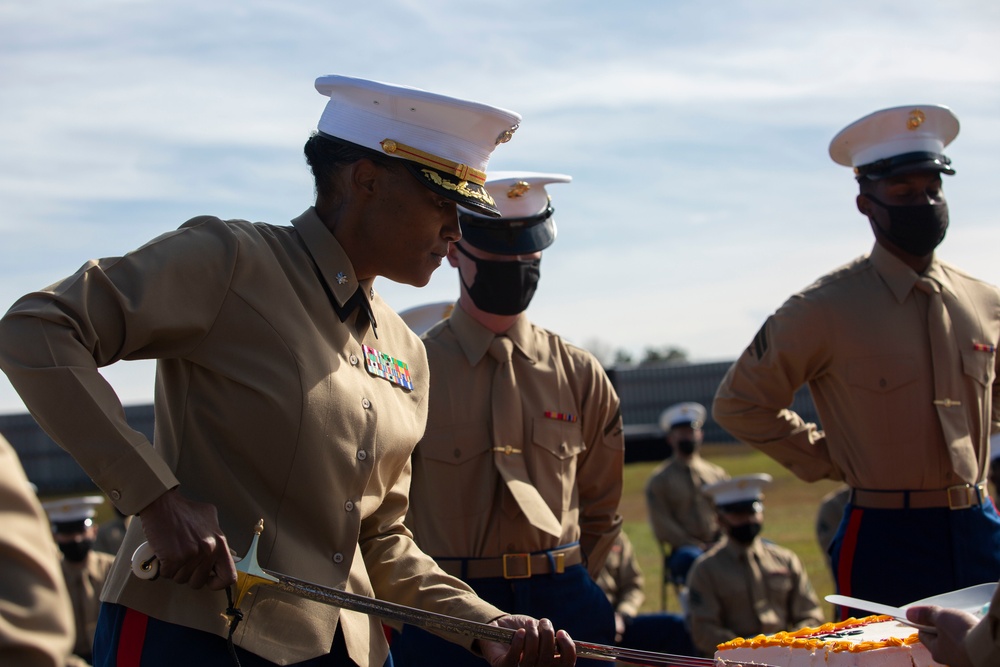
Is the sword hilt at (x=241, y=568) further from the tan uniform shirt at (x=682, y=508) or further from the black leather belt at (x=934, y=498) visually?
the tan uniform shirt at (x=682, y=508)

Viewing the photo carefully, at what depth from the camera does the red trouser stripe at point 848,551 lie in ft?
17.4

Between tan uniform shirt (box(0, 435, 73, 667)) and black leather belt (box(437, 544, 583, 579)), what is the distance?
359 centimetres

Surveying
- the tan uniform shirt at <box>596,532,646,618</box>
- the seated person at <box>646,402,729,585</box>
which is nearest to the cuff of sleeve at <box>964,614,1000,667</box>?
the tan uniform shirt at <box>596,532,646,618</box>

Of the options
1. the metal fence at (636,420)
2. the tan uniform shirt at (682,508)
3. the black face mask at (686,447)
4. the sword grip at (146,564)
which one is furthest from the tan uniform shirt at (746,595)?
the metal fence at (636,420)

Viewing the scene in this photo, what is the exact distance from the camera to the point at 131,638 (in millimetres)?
2980

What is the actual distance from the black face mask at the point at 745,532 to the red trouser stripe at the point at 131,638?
26.7ft

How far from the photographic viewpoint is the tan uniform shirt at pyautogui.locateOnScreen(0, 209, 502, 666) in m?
2.81

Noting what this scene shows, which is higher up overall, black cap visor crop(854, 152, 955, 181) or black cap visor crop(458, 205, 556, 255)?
black cap visor crop(854, 152, 955, 181)

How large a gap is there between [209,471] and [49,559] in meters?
1.45

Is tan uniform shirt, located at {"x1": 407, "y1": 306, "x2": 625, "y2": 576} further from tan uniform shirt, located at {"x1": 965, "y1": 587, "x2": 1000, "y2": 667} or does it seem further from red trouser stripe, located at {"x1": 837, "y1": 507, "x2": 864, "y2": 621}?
tan uniform shirt, located at {"x1": 965, "y1": 587, "x2": 1000, "y2": 667}

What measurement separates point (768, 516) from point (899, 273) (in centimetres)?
1704

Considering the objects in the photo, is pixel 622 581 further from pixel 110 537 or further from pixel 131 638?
pixel 131 638

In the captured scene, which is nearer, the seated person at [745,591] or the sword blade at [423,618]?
the sword blade at [423,618]

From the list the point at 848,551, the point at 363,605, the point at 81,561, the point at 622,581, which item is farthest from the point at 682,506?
the point at 363,605
